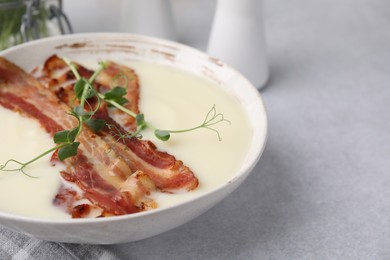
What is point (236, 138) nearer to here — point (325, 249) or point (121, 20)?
point (325, 249)

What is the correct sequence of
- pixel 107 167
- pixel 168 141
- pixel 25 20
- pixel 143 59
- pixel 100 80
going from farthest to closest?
pixel 25 20 < pixel 143 59 < pixel 100 80 < pixel 168 141 < pixel 107 167

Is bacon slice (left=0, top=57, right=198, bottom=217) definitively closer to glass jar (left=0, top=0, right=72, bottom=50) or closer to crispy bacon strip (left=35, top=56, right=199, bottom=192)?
crispy bacon strip (left=35, top=56, right=199, bottom=192)

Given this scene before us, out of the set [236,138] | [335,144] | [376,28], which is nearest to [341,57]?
[376,28]

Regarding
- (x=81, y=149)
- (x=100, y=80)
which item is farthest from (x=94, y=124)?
(x=100, y=80)

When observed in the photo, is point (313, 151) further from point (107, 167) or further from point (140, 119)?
point (107, 167)

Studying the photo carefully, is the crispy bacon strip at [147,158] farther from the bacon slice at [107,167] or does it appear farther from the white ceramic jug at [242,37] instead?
the white ceramic jug at [242,37]

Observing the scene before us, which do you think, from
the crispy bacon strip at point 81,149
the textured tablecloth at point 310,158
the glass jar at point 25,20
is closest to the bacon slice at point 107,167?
the crispy bacon strip at point 81,149
